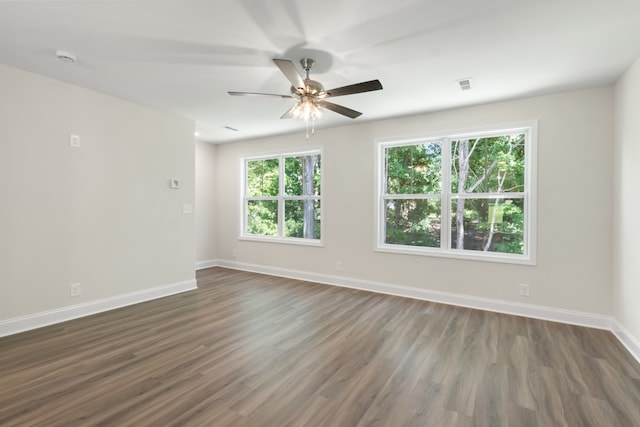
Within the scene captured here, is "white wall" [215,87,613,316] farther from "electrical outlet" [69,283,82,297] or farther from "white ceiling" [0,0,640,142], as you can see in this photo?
"electrical outlet" [69,283,82,297]

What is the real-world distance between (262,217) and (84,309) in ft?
10.4

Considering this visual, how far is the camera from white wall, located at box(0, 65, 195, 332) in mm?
2977

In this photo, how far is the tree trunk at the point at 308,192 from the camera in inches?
213

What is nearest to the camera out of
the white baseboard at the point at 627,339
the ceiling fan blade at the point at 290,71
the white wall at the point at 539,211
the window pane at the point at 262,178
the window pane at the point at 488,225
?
the ceiling fan blade at the point at 290,71

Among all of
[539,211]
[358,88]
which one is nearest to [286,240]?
[358,88]

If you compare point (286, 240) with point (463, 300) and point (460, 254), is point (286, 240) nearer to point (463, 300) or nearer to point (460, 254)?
point (460, 254)

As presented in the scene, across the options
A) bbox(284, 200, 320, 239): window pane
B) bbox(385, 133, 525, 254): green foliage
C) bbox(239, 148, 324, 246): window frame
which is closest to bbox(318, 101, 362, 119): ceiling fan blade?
bbox(385, 133, 525, 254): green foliage

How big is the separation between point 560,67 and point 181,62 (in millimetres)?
3512

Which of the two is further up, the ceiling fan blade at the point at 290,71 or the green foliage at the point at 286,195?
the ceiling fan blade at the point at 290,71

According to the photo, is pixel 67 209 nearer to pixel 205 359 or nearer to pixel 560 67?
pixel 205 359

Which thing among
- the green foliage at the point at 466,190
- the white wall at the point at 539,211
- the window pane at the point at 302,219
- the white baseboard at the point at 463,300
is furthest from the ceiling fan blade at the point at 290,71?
the white baseboard at the point at 463,300

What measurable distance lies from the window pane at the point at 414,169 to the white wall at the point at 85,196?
10.2 feet

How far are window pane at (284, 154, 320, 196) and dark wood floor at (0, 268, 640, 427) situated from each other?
238 centimetres

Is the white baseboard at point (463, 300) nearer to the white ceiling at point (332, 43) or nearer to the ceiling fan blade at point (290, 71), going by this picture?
the white ceiling at point (332, 43)
